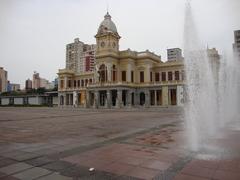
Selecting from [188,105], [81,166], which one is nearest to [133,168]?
[81,166]

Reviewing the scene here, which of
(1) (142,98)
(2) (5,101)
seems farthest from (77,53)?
(1) (142,98)

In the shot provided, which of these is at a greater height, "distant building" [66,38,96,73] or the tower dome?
"distant building" [66,38,96,73]

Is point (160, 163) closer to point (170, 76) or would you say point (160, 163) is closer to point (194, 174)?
point (194, 174)

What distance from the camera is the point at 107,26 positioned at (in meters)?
56.8

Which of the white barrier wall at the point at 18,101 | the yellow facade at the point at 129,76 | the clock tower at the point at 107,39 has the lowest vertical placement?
the white barrier wall at the point at 18,101

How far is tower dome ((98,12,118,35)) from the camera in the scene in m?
56.2

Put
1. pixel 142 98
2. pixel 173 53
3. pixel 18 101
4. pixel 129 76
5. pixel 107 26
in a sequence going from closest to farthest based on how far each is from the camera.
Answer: pixel 129 76, pixel 142 98, pixel 107 26, pixel 18 101, pixel 173 53

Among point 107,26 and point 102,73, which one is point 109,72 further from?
point 107,26

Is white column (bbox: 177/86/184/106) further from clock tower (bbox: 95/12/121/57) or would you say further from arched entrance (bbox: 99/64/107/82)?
arched entrance (bbox: 99/64/107/82)

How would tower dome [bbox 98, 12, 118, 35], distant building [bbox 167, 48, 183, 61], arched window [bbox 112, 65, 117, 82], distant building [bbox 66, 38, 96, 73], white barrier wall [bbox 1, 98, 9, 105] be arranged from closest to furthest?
arched window [bbox 112, 65, 117, 82] < tower dome [bbox 98, 12, 118, 35] < white barrier wall [bbox 1, 98, 9, 105] < distant building [bbox 167, 48, 183, 61] < distant building [bbox 66, 38, 96, 73]

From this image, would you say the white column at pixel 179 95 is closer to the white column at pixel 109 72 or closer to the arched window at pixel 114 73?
the arched window at pixel 114 73

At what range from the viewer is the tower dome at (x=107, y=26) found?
5616 centimetres

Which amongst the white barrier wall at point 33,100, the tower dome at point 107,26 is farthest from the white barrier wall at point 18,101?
the tower dome at point 107,26

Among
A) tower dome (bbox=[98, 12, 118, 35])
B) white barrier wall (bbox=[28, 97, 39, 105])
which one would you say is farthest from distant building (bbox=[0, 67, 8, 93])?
tower dome (bbox=[98, 12, 118, 35])
